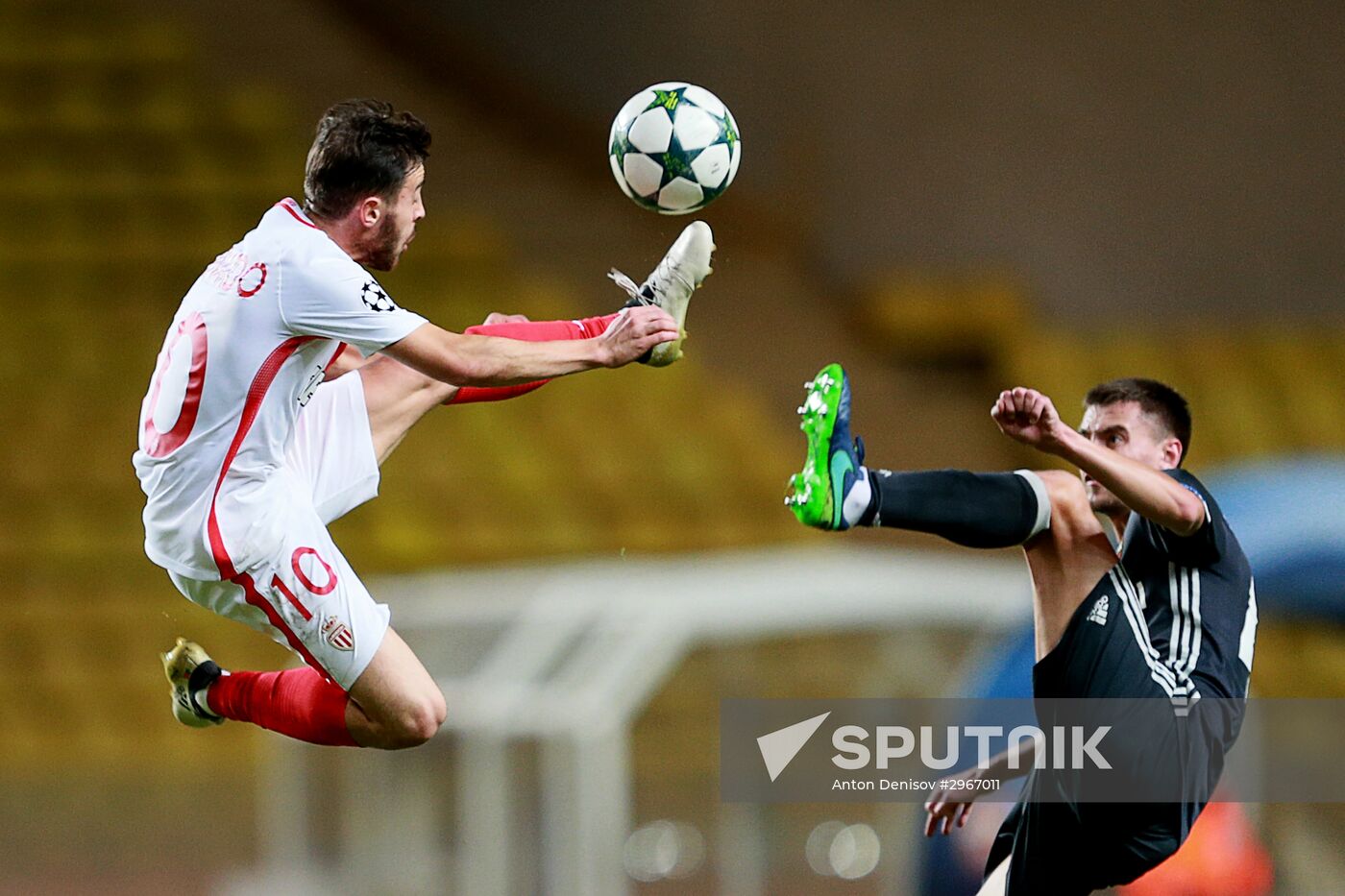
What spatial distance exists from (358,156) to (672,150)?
0.79 metres

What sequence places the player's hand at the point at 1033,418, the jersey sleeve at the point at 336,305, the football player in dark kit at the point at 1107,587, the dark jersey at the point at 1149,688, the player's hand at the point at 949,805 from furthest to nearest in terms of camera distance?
the player's hand at the point at 949,805
the dark jersey at the point at 1149,688
the football player in dark kit at the point at 1107,587
the jersey sleeve at the point at 336,305
the player's hand at the point at 1033,418

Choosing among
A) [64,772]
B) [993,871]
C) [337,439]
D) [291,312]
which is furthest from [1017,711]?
[64,772]

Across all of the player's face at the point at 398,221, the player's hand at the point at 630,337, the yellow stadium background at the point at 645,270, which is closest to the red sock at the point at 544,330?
the player's hand at the point at 630,337

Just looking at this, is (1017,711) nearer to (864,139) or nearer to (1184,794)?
(1184,794)

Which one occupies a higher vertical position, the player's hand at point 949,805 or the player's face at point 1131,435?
the player's face at point 1131,435

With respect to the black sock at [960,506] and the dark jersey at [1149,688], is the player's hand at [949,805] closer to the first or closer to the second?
the dark jersey at [1149,688]

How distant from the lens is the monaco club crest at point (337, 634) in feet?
12.7

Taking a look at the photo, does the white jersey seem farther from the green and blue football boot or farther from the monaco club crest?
the green and blue football boot

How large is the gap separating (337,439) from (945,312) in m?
7.46

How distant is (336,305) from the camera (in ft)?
12.0

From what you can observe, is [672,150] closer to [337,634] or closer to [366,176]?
[366,176]

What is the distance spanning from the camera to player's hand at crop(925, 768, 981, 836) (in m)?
4.23

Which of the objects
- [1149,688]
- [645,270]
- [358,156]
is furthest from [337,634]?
[645,270]

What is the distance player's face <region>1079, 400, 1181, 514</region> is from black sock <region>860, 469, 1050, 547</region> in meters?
0.26
